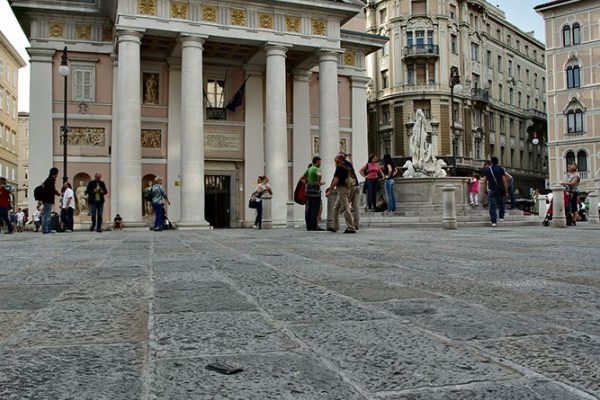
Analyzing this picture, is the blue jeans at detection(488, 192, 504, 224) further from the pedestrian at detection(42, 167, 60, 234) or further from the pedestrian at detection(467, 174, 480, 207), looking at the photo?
the pedestrian at detection(42, 167, 60, 234)

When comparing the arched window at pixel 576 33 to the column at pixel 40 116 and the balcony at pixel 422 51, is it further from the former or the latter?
the column at pixel 40 116

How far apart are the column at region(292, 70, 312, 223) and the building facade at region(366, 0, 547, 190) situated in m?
22.9

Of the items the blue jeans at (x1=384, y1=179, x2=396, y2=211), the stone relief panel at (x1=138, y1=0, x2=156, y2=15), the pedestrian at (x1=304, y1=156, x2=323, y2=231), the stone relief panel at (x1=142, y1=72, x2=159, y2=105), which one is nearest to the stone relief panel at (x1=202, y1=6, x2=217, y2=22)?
the stone relief panel at (x1=138, y1=0, x2=156, y2=15)

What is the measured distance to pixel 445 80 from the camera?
56250 mm

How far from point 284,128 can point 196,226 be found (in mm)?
6275

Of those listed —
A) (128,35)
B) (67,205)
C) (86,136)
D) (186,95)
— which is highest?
(128,35)

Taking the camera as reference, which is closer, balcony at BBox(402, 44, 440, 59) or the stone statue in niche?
the stone statue in niche

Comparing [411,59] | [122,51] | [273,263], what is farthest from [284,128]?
[411,59]

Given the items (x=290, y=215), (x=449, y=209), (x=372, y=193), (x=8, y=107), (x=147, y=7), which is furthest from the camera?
(x=8, y=107)

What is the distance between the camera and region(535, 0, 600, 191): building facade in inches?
1993

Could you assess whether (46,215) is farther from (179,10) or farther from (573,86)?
(573,86)

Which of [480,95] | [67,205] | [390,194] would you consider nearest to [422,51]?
[480,95]

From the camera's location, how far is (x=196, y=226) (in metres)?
25.1

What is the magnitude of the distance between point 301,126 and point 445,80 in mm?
28826
